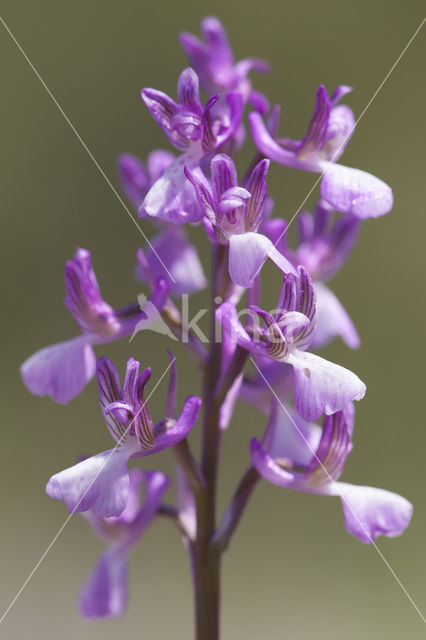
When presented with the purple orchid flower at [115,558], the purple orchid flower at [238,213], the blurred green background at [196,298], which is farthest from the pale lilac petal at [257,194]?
the blurred green background at [196,298]

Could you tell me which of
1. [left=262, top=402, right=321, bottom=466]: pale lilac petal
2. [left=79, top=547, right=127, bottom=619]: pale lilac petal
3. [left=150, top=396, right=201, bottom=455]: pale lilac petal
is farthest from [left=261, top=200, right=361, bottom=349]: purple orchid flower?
[left=79, top=547, right=127, bottom=619]: pale lilac petal

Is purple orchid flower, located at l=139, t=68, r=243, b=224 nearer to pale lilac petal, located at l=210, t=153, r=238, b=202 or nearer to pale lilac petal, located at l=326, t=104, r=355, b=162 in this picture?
pale lilac petal, located at l=210, t=153, r=238, b=202

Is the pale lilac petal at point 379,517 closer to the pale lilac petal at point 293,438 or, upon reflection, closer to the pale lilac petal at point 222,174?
the pale lilac petal at point 293,438

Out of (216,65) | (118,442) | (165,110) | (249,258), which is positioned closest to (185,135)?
(165,110)

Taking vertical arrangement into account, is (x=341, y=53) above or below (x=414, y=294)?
above

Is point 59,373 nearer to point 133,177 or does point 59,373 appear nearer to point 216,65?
point 133,177

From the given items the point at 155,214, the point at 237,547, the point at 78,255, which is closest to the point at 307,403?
the point at 155,214

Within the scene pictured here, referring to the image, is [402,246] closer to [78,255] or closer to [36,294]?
[36,294]
